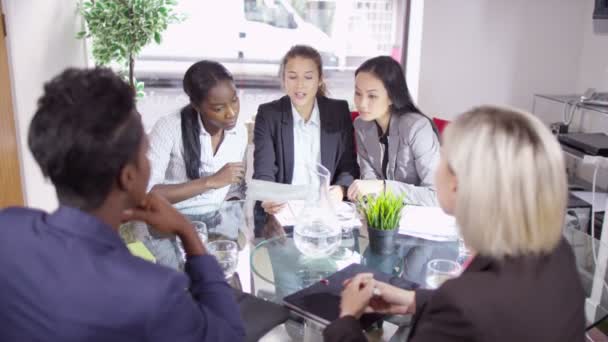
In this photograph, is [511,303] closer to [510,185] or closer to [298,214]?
[510,185]

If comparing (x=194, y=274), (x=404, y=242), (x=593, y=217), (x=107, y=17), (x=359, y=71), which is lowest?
(x=593, y=217)

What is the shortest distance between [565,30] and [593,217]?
1395 mm

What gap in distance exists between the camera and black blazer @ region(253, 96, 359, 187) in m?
2.24

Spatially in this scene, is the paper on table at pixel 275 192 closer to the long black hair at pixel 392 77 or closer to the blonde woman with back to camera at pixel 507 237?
the long black hair at pixel 392 77

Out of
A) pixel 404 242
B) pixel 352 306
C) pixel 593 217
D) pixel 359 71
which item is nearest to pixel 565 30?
pixel 593 217

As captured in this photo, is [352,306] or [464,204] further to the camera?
[352,306]

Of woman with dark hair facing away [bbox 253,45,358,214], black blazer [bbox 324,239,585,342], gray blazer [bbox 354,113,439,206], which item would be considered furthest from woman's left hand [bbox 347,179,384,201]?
black blazer [bbox 324,239,585,342]

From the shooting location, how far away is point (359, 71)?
213cm

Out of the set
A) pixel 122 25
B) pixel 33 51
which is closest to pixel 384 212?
pixel 122 25

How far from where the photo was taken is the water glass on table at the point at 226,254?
1322mm

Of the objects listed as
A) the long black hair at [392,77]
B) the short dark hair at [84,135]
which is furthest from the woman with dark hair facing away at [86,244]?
the long black hair at [392,77]

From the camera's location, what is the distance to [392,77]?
6.76ft

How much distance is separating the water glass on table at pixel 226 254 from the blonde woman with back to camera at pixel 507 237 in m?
0.60

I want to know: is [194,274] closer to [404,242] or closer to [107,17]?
[404,242]
